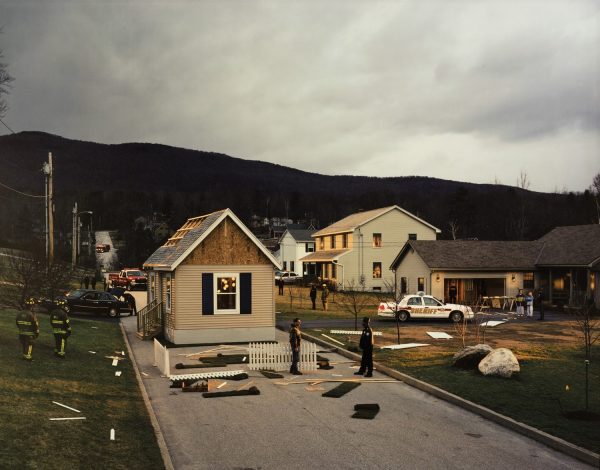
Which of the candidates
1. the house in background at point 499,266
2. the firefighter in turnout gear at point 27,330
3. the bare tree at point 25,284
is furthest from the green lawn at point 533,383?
the house in background at point 499,266

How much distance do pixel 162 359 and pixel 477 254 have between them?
115 ft

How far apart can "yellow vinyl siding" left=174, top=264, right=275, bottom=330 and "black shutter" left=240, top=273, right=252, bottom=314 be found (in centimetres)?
16

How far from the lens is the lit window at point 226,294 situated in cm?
2597

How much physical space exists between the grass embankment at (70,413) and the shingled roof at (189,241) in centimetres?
627

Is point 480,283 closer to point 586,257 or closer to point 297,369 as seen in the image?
point 586,257

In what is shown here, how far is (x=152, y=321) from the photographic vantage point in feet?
91.2

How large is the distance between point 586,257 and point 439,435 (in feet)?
114

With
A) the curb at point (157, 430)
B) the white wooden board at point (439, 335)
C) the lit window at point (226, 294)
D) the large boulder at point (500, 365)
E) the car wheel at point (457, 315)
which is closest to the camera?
the curb at point (157, 430)

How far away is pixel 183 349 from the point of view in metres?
24.5

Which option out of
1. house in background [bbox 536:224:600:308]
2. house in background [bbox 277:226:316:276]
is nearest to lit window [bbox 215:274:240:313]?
house in background [bbox 536:224:600:308]

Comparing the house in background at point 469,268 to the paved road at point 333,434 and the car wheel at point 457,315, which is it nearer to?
the car wheel at point 457,315

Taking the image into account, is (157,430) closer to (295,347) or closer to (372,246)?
(295,347)

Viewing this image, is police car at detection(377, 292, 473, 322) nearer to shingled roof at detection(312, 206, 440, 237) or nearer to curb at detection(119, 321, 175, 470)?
curb at detection(119, 321, 175, 470)

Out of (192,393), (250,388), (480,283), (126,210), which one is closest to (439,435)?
(250,388)
